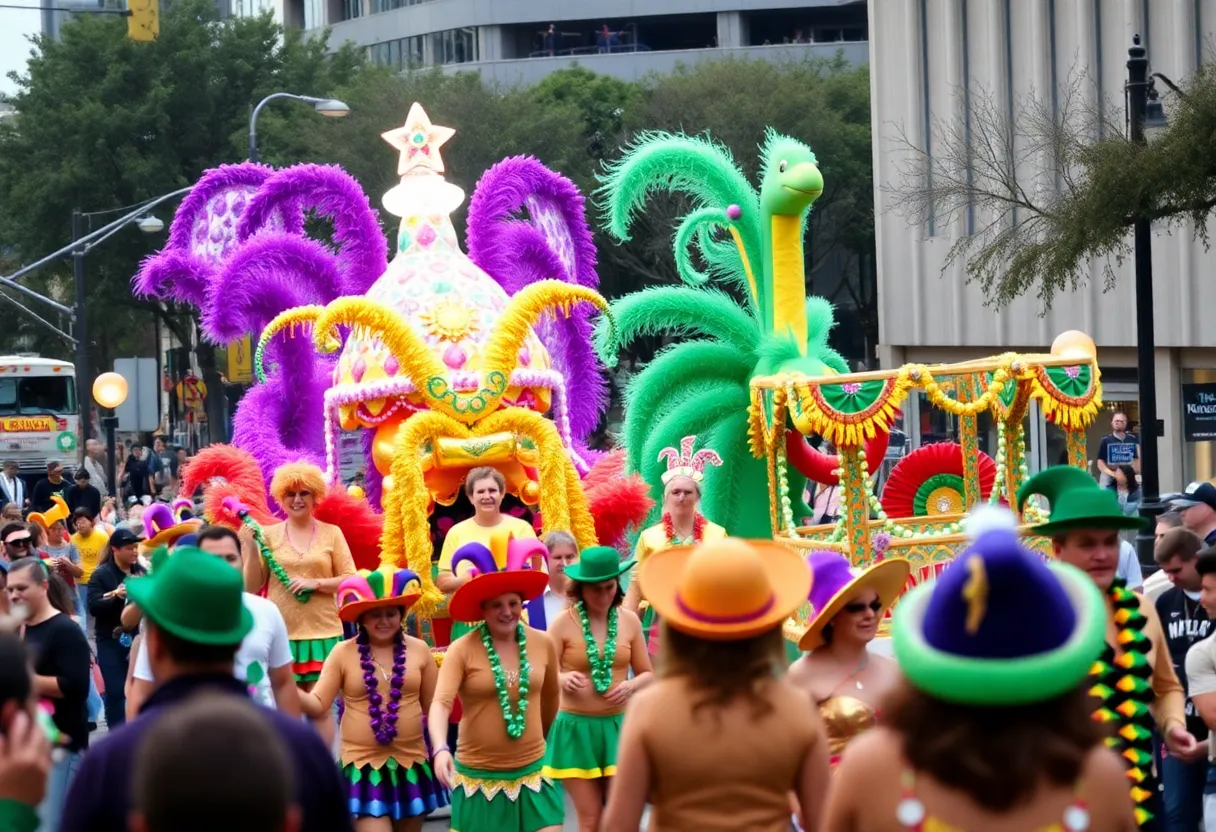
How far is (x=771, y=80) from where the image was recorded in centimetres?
4275

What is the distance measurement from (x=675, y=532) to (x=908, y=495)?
594 cm

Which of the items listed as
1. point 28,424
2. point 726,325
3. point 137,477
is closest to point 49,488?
point 137,477

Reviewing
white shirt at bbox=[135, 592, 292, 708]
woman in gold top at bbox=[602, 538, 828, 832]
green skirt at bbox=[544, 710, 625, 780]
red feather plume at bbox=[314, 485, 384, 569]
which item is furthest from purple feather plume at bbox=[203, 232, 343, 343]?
woman in gold top at bbox=[602, 538, 828, 832]

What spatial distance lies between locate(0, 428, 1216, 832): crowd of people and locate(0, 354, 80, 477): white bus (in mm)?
28236

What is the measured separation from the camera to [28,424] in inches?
1495

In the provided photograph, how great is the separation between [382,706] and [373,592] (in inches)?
18.6

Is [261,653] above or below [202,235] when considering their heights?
below

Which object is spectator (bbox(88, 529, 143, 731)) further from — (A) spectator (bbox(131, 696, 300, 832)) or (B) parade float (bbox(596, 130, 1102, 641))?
(A) spectator (bbox(131, 696, 300, 832))

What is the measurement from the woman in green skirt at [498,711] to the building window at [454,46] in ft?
181

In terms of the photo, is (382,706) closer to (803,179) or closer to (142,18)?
(803,179)

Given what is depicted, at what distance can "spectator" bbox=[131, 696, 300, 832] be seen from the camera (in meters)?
2.74

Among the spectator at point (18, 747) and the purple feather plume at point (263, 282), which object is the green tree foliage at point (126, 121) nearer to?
the purple feather plume at point (263, 282)

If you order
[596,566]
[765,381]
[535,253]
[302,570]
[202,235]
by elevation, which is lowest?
[302,570]

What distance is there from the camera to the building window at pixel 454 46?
201ft
